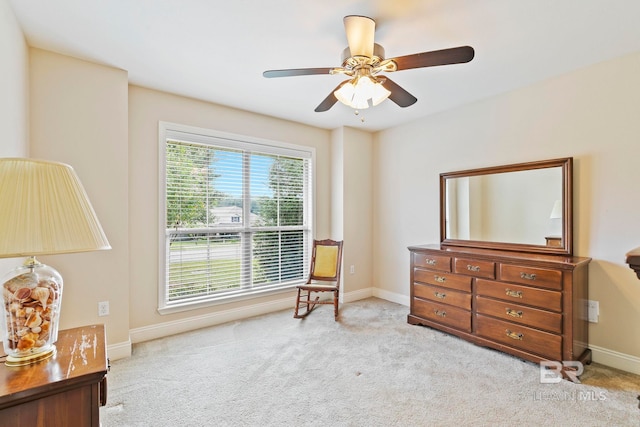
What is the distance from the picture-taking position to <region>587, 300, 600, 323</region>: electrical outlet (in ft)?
8.02

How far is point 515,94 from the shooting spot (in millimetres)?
2918

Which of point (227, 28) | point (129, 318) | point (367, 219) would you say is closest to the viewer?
point (227, 28)

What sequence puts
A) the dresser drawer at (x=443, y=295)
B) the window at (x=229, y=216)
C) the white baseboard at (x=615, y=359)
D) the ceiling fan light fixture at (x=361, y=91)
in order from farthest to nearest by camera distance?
1. the window at (x=229, y=216)
2. the dresser drawer at (x=443, y=295)
3. the white baseboard at (x=615, y=359)
4. the ceiling fan light fixture at (x=361, y=91)

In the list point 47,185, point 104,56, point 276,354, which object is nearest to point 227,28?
point 104,56

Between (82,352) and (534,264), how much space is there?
2.86 m

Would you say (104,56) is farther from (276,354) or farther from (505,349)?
(505,349)

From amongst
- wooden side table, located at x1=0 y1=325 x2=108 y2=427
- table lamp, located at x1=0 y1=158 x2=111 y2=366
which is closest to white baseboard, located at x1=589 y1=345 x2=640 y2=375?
wooden side table, located at x1=0 y1=325 x2=108 y2=427

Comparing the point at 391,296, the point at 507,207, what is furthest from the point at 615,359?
the point at 391,296

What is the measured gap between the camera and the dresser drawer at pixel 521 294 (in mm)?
2286

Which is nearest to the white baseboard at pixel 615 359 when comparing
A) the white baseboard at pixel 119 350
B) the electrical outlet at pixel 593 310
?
the electrical outlet at pixel 593 310

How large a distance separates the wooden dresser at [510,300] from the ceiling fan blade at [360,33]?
1994 mm

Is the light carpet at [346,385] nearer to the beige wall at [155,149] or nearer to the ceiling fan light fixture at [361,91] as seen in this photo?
the beige wall at [155,149]

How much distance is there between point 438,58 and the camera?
1.67 metres

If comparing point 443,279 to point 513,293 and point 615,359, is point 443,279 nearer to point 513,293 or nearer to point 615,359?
point 513,293
